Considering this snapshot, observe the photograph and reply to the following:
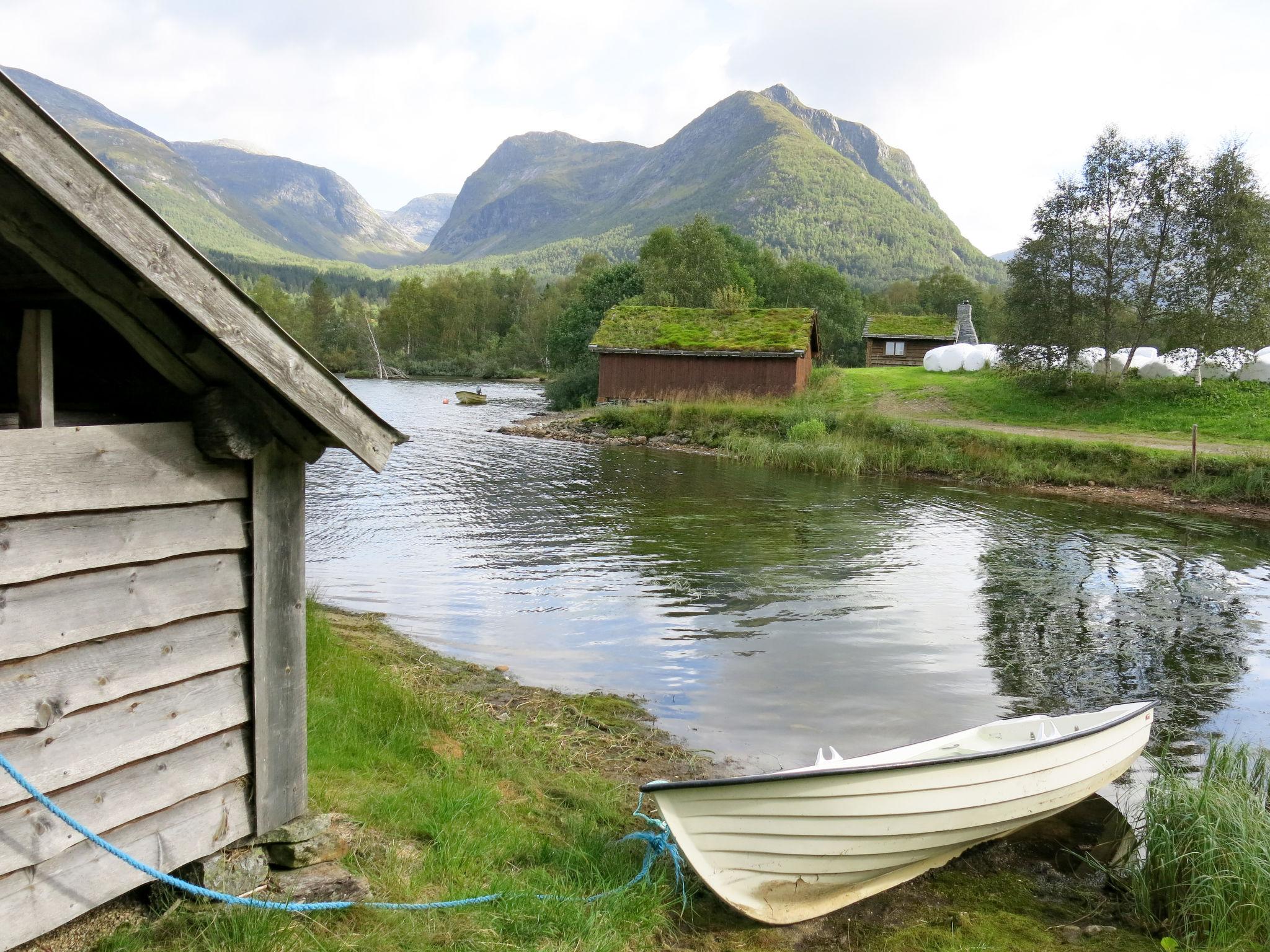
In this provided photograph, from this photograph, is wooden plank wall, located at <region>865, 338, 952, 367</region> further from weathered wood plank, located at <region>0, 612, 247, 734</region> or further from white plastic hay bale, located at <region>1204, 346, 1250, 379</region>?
weathered wood plank, located at <region>0, 612, 247, 734</region>

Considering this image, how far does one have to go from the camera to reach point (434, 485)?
24.3 metres

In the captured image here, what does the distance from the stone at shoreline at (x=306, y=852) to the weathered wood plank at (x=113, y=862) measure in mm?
222

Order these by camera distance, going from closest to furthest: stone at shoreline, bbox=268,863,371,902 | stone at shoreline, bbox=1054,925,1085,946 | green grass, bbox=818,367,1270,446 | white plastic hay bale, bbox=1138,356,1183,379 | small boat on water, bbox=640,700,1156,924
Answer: stone at shoreline, bbox=268,863,371,902, small boat on water, bbox=640,700,1156,924, stone at shoreline, bbox=1054,925,1085,946, green grass, bbox=818,367,1270,446, white plastic hay bale, bbox=1138,356,1183,379

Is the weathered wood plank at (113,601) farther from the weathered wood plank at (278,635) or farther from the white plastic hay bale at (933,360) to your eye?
the white plastic hay bale at (933,360)

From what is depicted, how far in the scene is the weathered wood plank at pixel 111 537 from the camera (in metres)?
3.18

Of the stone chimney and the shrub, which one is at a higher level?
the stone chimney

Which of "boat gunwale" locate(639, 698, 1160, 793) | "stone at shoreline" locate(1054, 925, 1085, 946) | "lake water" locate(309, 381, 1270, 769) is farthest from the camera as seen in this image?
"lake water" locate(309, 381, 1270, 769)

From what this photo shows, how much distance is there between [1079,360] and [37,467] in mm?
38835

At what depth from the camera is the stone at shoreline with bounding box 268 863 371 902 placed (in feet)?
13.5

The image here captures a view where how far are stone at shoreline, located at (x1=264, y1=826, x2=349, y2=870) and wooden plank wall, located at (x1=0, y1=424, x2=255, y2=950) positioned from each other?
0.23 m

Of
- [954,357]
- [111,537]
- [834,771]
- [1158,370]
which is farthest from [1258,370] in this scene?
[111,537]

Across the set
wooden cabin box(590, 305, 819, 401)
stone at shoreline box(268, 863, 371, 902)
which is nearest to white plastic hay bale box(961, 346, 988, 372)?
wooden cabin box(590, 305, 819, 401)

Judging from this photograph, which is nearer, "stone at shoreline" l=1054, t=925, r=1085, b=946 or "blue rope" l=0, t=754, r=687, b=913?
"blue rope" l=0, t=754, r=687, b=913

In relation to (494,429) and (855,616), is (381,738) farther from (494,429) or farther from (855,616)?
(494,429)
